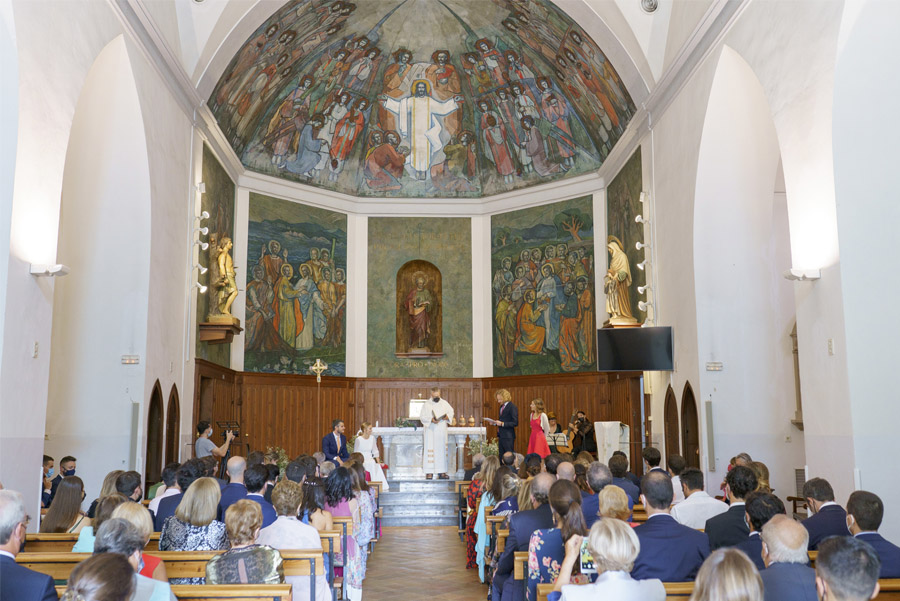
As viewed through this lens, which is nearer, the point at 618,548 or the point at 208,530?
the point at 618,548

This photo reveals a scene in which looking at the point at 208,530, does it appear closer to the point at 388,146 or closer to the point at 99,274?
the point at 99,274

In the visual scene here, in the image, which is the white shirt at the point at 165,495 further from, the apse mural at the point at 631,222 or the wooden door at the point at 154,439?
the apse mural at the point at 631,222

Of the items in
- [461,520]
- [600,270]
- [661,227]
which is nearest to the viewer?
[461,520]

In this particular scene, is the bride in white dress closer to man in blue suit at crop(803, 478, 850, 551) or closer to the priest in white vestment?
the priest in white vestment

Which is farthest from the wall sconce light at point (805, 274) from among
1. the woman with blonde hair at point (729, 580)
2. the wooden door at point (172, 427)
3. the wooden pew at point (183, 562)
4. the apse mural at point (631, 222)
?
the wooden door at point (172, 427)

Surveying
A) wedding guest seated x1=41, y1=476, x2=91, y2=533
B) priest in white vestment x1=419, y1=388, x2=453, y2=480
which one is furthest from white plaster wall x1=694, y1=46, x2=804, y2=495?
wedding guest seated x1=41, y1=476, x2=91, y2=533

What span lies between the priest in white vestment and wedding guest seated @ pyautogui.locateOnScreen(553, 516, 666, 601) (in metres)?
12.1

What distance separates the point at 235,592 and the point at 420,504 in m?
11.1

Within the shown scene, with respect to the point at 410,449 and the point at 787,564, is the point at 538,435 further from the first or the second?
the point at 787,564

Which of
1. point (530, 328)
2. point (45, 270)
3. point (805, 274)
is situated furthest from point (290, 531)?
point (530, 328)

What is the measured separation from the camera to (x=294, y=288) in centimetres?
1923

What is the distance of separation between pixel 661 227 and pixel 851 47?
240 inches

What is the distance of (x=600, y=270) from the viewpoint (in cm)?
1820

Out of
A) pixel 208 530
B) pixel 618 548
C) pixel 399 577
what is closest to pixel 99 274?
pixel 399 577
